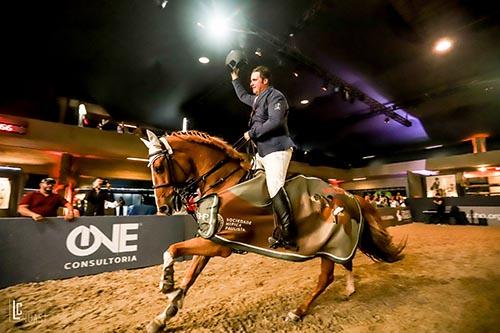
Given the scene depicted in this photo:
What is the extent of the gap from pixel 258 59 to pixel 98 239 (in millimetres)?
5803

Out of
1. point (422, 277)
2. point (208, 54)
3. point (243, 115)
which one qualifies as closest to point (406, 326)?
point (422, 277)

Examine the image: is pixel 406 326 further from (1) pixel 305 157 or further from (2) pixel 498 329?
(1) pixel 305 157

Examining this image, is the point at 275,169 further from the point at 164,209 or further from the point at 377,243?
the point at 377,243

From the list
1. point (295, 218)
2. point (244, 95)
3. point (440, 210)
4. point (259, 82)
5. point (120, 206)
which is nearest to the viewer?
point (295, 218)

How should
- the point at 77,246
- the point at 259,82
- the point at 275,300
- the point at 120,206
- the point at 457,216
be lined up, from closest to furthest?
1. the point at 259,82
2. the point at 275,300
3. the point at 77,246
4. the point at 120,206
5. the point at 457,216

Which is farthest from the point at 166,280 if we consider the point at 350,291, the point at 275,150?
the point at 350,291

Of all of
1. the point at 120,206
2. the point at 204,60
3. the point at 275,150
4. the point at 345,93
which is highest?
the point at 204,60

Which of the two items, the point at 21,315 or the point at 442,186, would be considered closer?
the point at 21,315

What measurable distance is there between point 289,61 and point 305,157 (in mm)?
11576

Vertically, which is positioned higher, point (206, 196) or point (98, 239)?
point (206, 196)

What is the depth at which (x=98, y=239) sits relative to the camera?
154 inches

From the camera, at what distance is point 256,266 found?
4422 mm

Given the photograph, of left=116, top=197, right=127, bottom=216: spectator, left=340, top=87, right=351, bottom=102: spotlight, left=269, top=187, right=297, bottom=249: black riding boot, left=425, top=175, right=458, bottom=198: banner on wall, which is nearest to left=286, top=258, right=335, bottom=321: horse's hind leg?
left=269, top=187, right=297, bottom=249: black riding boot

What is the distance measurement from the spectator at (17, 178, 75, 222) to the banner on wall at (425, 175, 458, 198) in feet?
58.9
